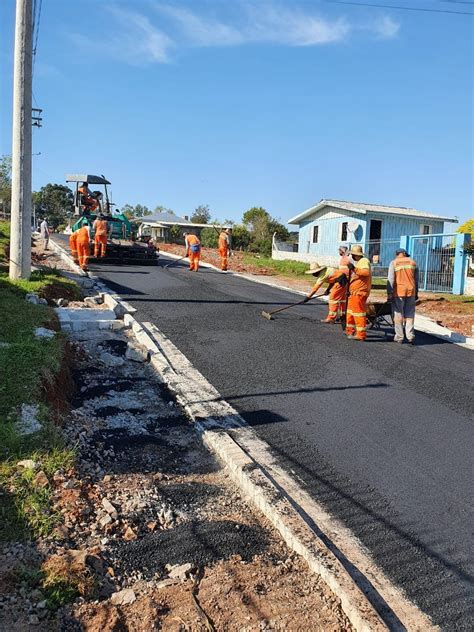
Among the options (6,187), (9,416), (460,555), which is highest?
(6,187)

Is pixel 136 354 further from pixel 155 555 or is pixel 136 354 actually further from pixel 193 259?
pixel 193 259

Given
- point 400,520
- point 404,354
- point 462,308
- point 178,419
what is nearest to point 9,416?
point 178,419

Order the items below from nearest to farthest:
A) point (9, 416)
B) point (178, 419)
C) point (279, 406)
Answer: point (9, 416) < point (178, 419) < point (279, 406)

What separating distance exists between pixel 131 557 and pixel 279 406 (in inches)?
115

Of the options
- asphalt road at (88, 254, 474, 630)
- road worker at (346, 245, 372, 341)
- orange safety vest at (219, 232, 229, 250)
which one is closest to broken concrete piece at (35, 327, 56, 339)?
asphalt road at (88, 254, 474, 630)

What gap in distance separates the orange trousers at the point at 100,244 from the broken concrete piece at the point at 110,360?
10.9 metres

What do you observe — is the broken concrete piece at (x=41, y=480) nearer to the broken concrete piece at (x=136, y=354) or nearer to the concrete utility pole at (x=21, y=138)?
the broken concrete piece at (x=136, y=354)

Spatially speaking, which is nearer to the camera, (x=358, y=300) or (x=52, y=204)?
(x=358, y=300)

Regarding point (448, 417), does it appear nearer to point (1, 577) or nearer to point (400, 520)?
point (400, 520)

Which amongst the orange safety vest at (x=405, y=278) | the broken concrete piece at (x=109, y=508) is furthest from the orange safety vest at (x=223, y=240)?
the broken concrete piece at (x=109, y=508)

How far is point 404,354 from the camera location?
8.50 m

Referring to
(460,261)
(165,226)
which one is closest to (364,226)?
(460,261)

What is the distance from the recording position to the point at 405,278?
9172 millimetres

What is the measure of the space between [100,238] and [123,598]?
15.9m
